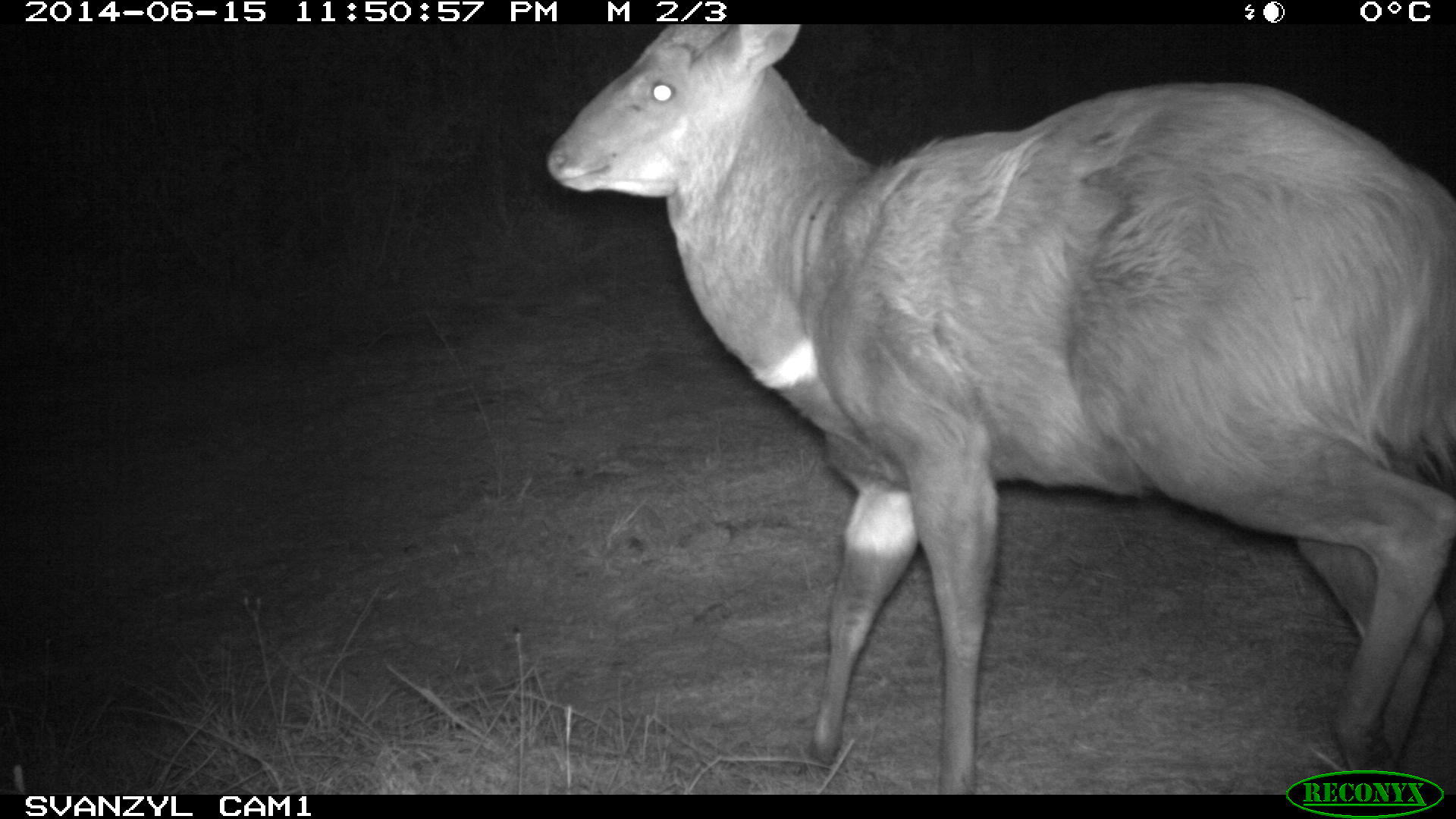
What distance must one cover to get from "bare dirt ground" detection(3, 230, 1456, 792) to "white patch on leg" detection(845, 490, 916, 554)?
0.57 metres

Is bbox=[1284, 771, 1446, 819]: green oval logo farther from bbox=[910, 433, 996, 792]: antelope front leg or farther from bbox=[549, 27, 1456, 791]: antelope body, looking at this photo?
bbox=[910, 433, 996, 792]: antelope front leg

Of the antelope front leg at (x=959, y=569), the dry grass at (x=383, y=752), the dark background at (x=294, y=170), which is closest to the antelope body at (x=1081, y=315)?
the antelope front leg at (x=959, y=569)

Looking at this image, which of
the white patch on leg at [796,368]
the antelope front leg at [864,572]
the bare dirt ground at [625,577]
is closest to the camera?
the white patch on leg at [796,368]

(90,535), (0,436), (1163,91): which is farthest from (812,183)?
(0,436)

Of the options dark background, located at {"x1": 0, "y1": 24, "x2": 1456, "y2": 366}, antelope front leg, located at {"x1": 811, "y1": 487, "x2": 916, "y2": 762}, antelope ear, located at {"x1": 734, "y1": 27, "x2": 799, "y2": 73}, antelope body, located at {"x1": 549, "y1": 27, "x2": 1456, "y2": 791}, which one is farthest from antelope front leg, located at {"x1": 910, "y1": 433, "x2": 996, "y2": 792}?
dark background, located at {"x1": 0, "y1": 24, "x2": 1456, "y2": 366}

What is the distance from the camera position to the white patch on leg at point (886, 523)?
14.8 ft

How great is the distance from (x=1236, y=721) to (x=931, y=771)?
3.26 ft

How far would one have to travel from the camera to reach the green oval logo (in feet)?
12.0

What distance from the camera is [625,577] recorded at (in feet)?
19.5

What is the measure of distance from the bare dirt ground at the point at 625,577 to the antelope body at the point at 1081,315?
1.78 feet

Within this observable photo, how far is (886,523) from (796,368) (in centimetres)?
56

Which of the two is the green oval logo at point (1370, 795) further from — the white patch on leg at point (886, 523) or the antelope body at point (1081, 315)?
the white patch on leg at point (886, 523)

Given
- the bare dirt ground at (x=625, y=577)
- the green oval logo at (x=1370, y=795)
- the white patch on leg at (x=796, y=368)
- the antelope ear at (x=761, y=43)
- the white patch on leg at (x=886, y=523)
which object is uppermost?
the antelope ear at (x=761, y=43)

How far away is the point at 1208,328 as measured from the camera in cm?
346
